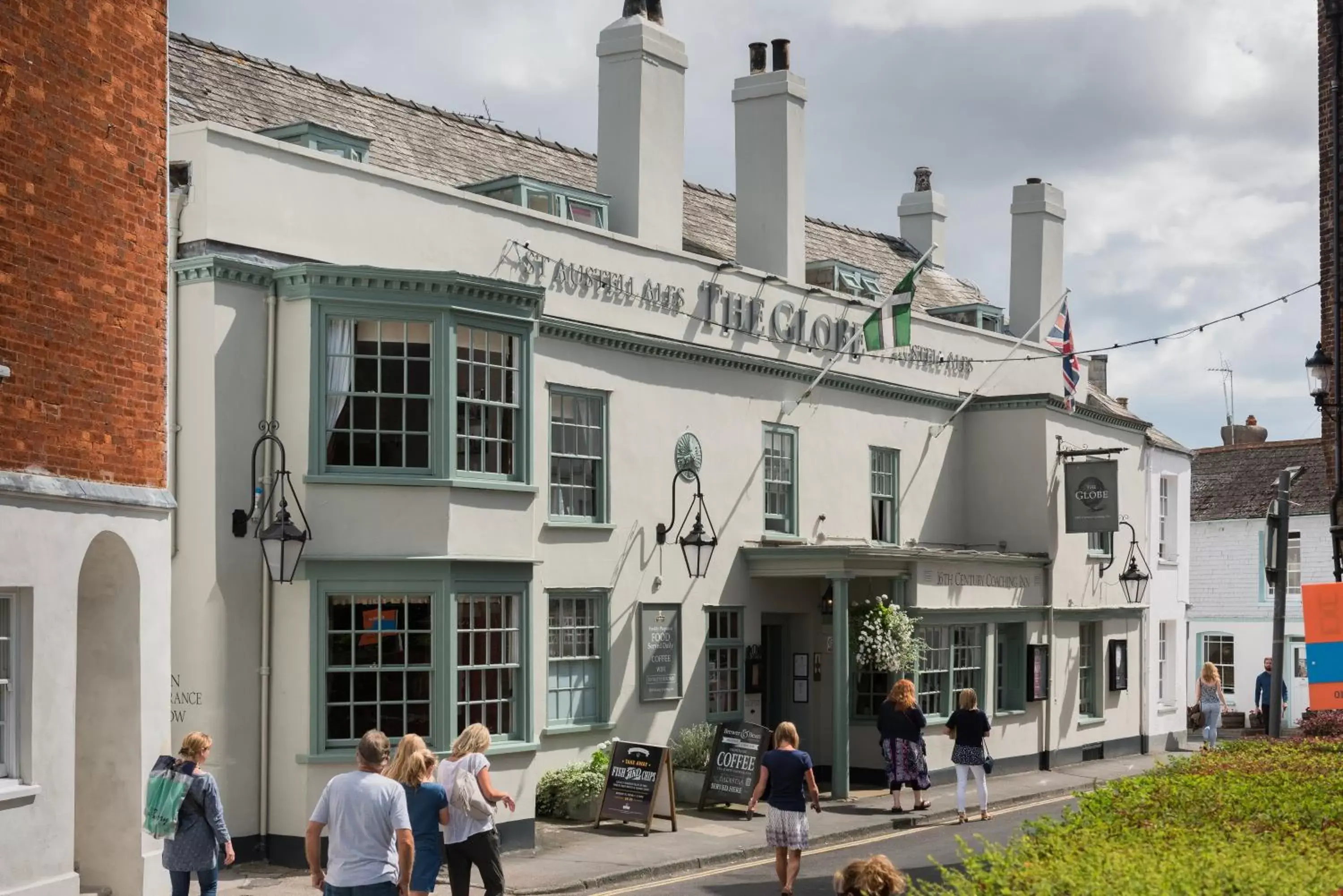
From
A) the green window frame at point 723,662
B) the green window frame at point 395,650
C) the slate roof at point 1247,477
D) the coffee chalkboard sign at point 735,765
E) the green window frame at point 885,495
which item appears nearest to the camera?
the green window frame at point 395,650

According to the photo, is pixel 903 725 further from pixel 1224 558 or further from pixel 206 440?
pixel 1224 558

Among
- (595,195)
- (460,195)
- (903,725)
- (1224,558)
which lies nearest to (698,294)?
(595,195)

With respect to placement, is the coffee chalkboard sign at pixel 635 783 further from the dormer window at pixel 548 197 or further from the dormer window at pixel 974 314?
the dormer window at pixel 974 314

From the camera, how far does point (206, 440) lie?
16.3m

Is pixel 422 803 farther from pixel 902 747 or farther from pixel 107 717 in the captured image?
pixel 902 747

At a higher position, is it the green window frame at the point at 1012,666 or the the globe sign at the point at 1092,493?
the the globe sign at the point at 1092,493

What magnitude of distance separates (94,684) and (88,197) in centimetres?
418

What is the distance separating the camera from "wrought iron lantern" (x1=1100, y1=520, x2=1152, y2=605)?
31.1m

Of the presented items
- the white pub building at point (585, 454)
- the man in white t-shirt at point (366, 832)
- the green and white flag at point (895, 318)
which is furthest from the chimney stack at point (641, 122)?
the man in white t-shirt at point (366, 832)

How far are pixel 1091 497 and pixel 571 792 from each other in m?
12.8

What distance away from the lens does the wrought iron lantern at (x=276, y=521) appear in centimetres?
1648

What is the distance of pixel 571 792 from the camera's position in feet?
64.6

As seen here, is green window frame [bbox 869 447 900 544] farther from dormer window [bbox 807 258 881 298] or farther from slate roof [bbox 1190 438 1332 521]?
slate roof [bbox 1190 438 1332 521]

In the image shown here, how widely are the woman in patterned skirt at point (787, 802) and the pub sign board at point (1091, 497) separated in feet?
47.9
